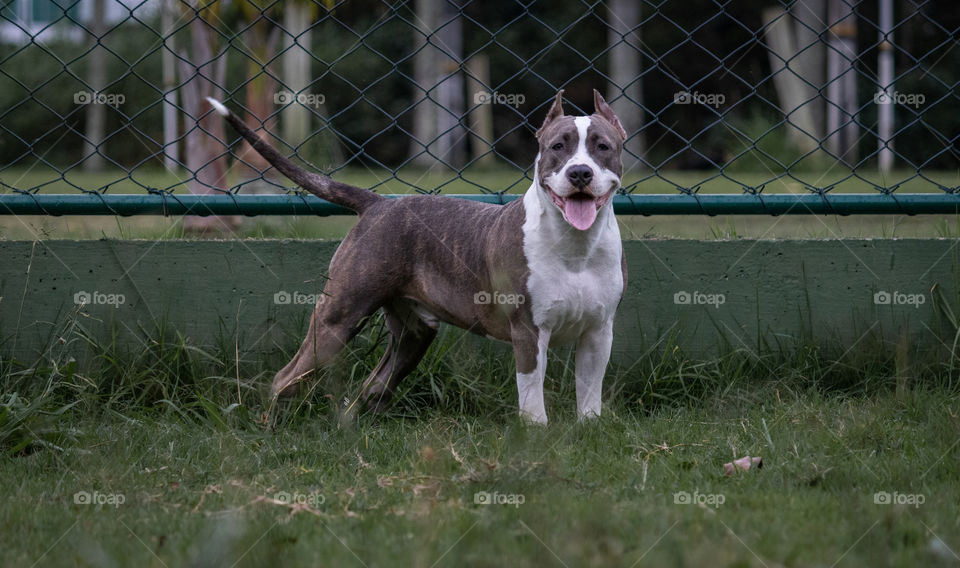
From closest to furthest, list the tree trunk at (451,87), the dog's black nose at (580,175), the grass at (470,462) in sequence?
the grass at (470,462), the dog's black nose at (580,175), the tree trunk at (451,87)

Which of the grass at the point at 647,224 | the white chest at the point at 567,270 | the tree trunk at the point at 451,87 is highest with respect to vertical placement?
the white chest at the point at 567,270

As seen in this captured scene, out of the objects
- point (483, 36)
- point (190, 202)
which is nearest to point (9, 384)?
→ point (190, 202)

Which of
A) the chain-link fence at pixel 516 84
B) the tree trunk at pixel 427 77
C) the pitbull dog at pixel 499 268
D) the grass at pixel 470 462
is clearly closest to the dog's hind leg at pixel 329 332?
the pitbull dog at pixel 499 268

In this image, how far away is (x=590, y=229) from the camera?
10.9 ft

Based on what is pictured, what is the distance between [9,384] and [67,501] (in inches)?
46.6

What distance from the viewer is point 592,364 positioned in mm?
3506

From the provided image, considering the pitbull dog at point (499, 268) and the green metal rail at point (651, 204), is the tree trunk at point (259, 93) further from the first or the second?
the pitbull dog at point (499, 268)

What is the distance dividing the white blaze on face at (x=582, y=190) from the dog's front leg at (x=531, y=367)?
431 millimetres

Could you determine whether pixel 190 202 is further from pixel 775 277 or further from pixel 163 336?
pixel 775 277

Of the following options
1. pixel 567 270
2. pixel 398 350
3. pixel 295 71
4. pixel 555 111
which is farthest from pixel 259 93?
pixel 295 71

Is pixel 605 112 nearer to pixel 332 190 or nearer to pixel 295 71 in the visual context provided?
pixel 332 190

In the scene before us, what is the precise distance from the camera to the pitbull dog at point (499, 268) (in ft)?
10.9

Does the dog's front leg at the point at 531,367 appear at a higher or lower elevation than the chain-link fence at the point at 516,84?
higher

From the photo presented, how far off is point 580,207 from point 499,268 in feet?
1.28
